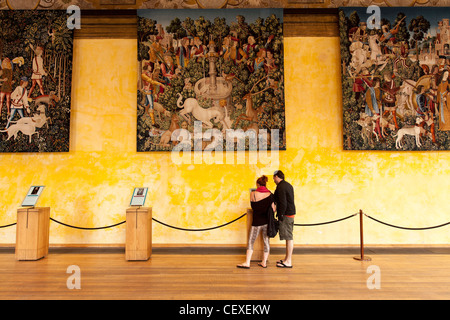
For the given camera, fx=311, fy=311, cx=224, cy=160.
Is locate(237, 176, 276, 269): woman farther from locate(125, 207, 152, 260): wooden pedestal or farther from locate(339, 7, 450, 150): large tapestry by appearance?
locate(339, 7, 450, 150): large tapestry

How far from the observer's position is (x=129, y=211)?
6566 millimetres

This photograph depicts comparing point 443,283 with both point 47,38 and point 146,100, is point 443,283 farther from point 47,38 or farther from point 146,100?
point 47,38

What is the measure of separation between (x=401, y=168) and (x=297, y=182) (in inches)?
107

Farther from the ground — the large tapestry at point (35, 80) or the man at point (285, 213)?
the large tapestry at point (35, 80)

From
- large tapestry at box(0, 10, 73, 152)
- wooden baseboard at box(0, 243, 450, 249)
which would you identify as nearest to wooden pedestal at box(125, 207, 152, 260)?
wooden baseboard at box(0, 243, 450, 249)

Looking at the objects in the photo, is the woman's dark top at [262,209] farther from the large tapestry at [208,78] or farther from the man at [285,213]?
the large tapestry at [208,78]

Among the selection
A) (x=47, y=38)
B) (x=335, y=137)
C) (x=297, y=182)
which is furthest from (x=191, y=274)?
(x=47, y=38)

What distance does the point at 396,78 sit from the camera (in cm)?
812

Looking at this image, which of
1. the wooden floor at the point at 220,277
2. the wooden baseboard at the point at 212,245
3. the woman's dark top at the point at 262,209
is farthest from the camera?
the wooden baseboard at the point at 212,245

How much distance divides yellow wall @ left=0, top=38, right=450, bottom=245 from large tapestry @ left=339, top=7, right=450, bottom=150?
375 mm

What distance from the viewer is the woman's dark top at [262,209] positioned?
592cm

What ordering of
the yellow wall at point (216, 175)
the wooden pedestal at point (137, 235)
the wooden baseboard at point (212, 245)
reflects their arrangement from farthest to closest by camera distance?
the yellow wall at point (216, 175) → the wooden baseboard at point (212, 245) → the wooden pedestal at point (137, 235)

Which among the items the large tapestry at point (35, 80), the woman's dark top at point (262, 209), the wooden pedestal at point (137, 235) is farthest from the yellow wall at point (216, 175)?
the woman's dark top at point (262, 209)

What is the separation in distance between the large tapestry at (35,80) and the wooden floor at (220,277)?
9.59 feet
